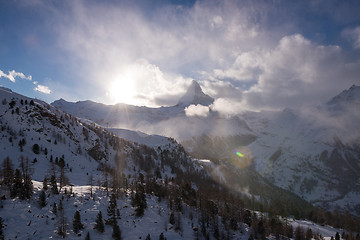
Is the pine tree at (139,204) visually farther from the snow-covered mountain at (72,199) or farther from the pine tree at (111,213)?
the pine tree at (111,213)

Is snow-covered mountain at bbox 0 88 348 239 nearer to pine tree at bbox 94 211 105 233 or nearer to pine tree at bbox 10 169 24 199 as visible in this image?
pine tree at bbox 10 169 24 199

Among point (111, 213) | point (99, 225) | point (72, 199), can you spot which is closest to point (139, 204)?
point (111, 213)

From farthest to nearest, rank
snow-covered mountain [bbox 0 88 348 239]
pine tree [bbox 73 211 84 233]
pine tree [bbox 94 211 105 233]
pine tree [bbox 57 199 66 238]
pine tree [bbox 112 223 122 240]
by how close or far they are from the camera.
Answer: pine tree [bbox 94 211 105 233] → pine tree [bbox 112 223 122 240] → pine tree [bbox 73 211 84 233] → snow-covered mountain [bbox 0 88 348 239] → pine tree [bbox 57 199 66 238]

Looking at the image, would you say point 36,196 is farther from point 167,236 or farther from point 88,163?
point 88,163

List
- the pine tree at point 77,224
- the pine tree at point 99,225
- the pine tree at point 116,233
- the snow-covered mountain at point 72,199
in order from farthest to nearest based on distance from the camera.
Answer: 1. the pine tree at point 99,225
2. the pine tree at point 116,233
3. the pine tree at point 77,224
4. the snow-covered mountain at point 72,199

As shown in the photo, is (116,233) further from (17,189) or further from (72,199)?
(17,189)

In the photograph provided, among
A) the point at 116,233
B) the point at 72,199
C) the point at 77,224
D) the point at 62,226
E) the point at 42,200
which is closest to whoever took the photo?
the point at 62,226

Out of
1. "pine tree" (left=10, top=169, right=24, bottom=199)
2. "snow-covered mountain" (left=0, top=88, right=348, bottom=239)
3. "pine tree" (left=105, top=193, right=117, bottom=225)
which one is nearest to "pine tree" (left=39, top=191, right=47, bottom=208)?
"snow-covered mountain" (left=0, top=88, right=348, bottom=239)

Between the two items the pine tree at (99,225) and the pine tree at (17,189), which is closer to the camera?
the pine tree at (17,189)

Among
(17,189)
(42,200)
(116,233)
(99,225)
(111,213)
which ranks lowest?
(116,233)

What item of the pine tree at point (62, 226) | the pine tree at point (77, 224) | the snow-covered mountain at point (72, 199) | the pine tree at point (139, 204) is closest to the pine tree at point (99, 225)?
the snow-covered mountain at point (72, 199)

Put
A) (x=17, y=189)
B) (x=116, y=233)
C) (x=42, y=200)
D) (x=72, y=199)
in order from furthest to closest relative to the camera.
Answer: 1. (x=72, y=199)
2. (x=42, y=200)
3. (x=17, y=189)
4. (x=116, y=233)

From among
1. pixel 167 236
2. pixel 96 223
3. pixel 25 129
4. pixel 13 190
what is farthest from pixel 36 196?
pixel 25 129

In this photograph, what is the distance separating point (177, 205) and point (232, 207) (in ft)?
117
